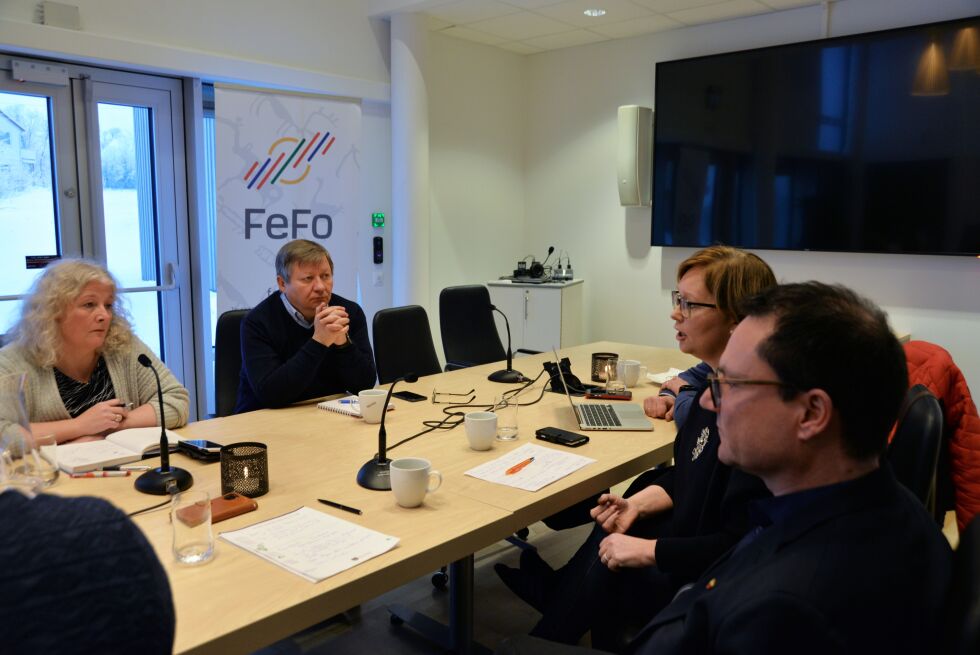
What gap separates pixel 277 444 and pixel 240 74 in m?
3.19

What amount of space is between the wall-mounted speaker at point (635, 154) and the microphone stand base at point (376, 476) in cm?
411

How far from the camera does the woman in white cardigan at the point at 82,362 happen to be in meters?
2.10

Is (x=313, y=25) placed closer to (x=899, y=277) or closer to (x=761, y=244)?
(x=761, y=244)

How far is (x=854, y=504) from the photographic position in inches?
37.0

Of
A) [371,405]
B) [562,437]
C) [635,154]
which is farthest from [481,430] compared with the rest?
[635,154]

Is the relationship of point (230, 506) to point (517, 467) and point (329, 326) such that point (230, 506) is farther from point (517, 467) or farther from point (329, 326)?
point (329, 326)

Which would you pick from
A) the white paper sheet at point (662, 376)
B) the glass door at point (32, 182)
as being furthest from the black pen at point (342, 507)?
the glass door at point (32, 182)

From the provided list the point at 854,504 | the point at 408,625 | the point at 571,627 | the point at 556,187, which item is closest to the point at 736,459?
the point at 854,504

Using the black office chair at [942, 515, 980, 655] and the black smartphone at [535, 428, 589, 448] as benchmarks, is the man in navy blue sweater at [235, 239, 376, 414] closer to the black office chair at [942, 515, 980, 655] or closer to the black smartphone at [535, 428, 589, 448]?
the black smartphone at [535, 428, 589, 448]

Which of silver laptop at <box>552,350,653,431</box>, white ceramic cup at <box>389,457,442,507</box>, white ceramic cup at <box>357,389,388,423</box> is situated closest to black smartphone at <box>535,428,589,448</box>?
silver laptop at <box>552,350,653,431</box>

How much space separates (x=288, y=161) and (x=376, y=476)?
3539mm

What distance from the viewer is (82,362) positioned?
88.7 inches

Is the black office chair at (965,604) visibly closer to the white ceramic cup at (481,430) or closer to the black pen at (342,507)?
the black pen at (342,507)

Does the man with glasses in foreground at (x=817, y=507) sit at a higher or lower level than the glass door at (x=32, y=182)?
lower
